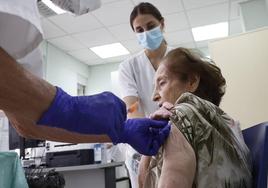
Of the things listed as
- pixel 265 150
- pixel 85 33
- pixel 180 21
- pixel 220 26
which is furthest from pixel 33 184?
pixel 220 26

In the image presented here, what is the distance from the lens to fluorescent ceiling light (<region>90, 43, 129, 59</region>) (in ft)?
17.9

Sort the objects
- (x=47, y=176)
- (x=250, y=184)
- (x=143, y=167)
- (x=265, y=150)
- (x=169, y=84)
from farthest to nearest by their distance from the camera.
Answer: (x=47, y=176), (x=169, y=84), (x=143, y=167), (x=250, y=184), (x=265, y=150)

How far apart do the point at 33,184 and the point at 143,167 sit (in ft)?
5.47

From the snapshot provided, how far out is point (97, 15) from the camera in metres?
4.30

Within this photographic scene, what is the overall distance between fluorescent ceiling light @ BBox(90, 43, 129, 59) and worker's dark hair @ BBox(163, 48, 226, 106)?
4366 millimetres

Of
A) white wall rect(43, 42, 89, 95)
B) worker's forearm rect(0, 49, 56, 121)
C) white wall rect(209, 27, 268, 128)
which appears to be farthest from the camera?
white wall rect(43, 42, 89, 95)

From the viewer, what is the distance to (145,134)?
0.74 metres

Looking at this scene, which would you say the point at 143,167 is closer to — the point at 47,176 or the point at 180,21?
the point at 47,176

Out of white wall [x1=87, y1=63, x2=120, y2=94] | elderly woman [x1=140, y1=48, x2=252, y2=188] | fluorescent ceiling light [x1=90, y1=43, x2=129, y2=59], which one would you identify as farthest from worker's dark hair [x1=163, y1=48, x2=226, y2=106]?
white wall [x1=87, y1=63, x2=120, y2=94]

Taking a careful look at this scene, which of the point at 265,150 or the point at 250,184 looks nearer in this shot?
the point at 265,150

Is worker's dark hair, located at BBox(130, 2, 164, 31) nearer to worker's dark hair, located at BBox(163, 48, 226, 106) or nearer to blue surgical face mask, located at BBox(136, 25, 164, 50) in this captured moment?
blue surgical face mask, located at BBox(136, 25, 164, 50)

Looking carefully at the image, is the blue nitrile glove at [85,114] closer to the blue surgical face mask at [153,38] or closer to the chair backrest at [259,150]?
the chair backrest at [259,150]

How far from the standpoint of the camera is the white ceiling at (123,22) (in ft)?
13.8

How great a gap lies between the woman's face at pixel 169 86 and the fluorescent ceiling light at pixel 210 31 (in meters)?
4.05
